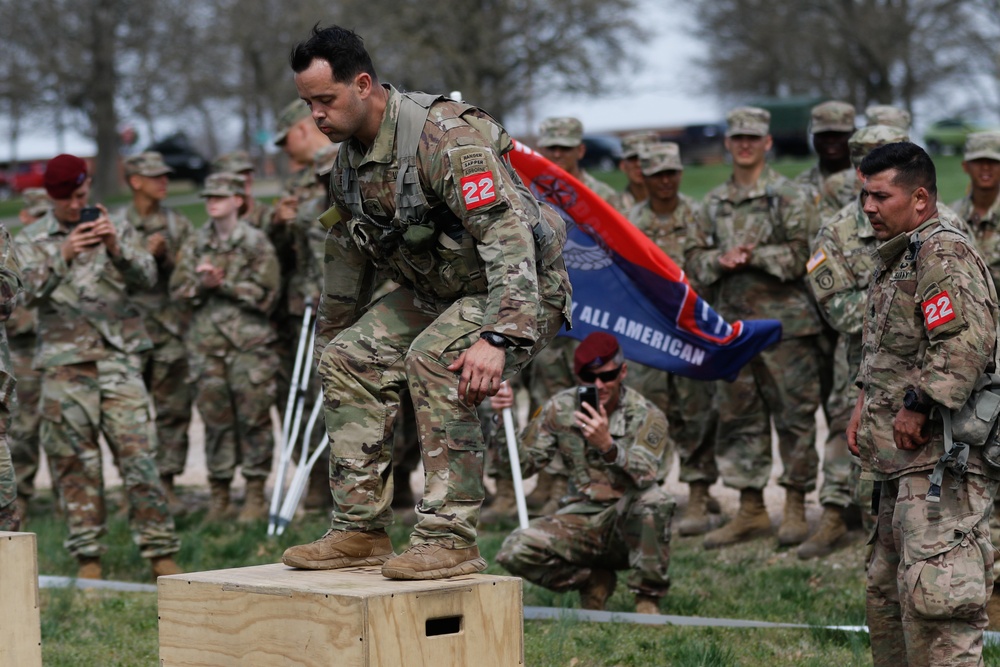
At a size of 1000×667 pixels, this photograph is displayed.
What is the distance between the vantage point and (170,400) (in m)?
11.8

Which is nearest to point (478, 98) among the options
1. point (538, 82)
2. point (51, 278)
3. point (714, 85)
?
point (538, 82)

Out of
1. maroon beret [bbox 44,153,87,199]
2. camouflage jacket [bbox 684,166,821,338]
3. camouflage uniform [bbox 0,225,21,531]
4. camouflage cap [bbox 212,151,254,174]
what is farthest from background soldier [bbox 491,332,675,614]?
camouflage cap [bbox 212,151,254,174]

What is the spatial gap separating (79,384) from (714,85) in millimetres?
41075

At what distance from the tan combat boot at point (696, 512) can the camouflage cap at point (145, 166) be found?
4689 millimetres

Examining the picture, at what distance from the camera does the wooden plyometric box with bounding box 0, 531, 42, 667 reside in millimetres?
5691

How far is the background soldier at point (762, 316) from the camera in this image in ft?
31.6

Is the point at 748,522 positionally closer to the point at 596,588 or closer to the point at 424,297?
the point at 596,588

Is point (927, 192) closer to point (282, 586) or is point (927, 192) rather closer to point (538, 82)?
point (282, 586)

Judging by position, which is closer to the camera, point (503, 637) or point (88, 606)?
point (503, 637)

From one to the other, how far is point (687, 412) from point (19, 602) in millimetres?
5848

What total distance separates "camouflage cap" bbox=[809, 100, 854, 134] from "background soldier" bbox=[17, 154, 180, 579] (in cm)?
455

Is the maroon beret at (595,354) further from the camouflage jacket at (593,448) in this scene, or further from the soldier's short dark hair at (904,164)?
the soldier's short dark hair at (904,164)

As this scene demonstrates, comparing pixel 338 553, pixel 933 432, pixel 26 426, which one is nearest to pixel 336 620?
pixel 338 553

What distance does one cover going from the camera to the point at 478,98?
3331cm
